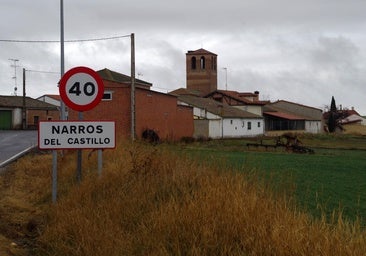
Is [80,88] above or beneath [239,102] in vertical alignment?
beneath

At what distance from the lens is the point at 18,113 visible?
68.1 m

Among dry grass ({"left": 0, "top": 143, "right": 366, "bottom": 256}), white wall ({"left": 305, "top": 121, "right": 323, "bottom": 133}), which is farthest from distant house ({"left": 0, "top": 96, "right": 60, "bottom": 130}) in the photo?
dry grass ({"left": 0, "top": 143, "right": 366, "bottom": 256})

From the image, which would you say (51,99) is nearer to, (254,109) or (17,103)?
(17,103)

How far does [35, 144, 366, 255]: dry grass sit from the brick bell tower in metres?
105

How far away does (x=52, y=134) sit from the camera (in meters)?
9.14

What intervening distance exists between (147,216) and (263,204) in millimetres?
1522

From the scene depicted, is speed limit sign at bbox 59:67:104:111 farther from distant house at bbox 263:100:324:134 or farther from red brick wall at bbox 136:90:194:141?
distant house at bbox 263:100:324:134

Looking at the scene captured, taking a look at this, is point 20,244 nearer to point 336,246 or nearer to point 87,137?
point 87,137

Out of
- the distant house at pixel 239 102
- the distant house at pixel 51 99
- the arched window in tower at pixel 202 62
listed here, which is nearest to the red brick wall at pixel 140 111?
the distant house at pixel 239 102

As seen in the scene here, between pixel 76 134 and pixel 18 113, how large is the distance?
204 feet

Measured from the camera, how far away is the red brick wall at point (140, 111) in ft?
128

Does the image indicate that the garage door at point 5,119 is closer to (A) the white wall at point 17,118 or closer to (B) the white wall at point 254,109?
(A) the white wall at point 17,118

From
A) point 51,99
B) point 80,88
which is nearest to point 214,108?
point 51,99

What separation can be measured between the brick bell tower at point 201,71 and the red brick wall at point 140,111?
66811mm
